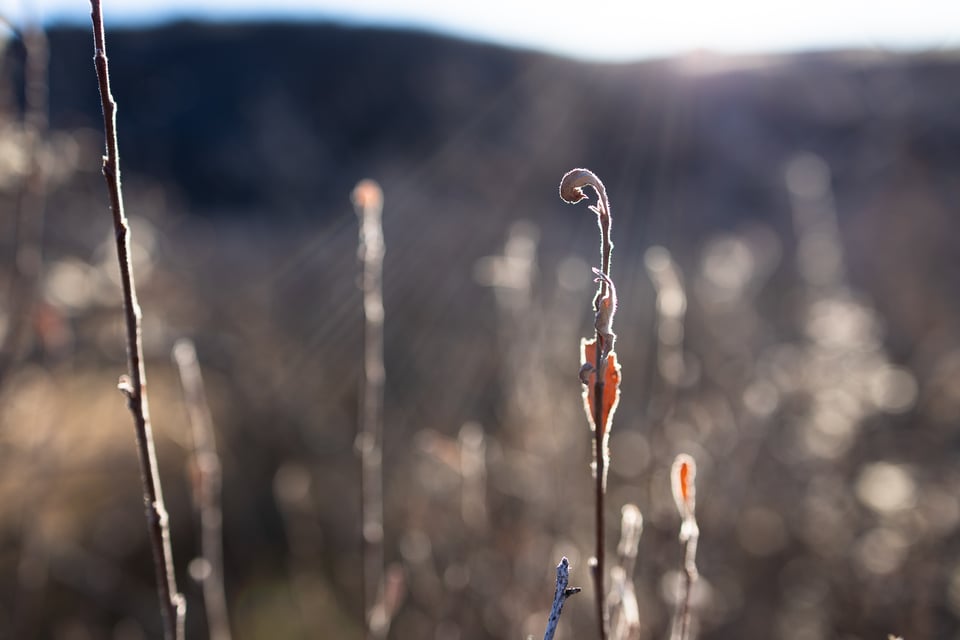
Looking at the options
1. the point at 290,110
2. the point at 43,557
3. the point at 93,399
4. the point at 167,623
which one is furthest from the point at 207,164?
the point at 167,623

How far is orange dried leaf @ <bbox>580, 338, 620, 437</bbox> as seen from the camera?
417mm

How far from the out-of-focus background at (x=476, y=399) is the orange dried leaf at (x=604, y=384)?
0.42 metres

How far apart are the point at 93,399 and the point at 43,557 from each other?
1644 mm

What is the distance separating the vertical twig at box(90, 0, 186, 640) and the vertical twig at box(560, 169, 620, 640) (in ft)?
0.88

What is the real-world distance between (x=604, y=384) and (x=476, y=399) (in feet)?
10.7

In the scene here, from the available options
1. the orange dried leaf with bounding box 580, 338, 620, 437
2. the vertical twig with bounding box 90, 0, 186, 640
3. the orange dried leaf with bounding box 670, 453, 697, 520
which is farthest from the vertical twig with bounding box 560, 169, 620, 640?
the vertical twig with bounding box 90, 0, 186, 640

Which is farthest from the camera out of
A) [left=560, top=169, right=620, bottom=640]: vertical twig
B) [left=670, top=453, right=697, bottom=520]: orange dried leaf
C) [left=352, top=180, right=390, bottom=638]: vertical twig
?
[left=352, top=180, right=390, bottom=638]: vertical twig

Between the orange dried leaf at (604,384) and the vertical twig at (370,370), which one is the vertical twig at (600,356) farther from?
the vertical twig at (370,370)

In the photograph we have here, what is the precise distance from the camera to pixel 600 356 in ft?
1.38

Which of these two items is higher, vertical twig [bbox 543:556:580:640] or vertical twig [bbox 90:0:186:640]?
vertical twig [bbox 90:0:186:640]

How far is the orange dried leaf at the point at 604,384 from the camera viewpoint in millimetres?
417

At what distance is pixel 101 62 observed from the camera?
41 cm

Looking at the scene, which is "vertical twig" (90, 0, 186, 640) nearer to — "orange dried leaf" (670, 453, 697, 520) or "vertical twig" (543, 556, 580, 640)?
"vertical twig" (543, 556, 580, 640)

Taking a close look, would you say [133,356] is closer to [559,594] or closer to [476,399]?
[559,594]
